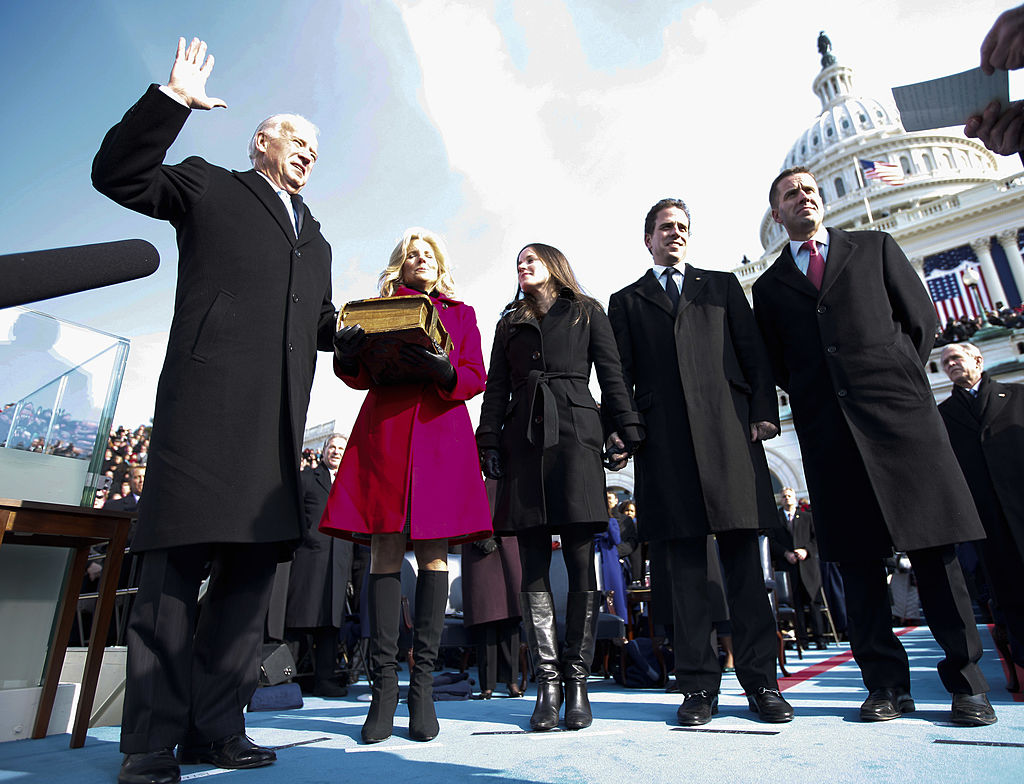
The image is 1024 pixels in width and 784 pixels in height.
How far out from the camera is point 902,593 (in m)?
11.1

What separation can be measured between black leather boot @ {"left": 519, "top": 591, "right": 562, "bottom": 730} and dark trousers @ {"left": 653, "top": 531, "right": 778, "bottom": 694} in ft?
1.70

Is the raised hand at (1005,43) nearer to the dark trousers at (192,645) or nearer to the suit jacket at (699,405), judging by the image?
the suit jacket at (699,405)

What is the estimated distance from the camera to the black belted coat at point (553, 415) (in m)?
2.76

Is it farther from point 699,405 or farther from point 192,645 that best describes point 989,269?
point 192,645

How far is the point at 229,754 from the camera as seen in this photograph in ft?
6.35

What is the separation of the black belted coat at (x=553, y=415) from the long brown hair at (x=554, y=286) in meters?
0.03

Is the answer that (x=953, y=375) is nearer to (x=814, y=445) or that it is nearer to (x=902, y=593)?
(x=814, y=445)

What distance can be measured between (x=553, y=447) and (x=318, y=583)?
3048 millimetres

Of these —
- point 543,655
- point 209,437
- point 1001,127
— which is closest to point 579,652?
point 543,655

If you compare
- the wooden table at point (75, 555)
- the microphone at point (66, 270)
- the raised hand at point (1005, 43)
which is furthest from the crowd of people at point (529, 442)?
the raised hand at point (1005, 43)

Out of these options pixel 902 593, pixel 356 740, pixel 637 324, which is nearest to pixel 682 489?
pixel 637 324

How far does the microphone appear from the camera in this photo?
952 mm

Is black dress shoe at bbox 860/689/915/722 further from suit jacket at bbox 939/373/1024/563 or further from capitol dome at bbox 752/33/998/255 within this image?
capitol dome at bbox 752/33/998/255

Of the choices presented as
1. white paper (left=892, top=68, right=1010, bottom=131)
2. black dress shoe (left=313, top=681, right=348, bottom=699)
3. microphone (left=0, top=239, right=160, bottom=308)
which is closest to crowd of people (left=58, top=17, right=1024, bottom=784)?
microphone (left=0, top=239, right=160, bottom=308)
